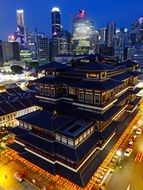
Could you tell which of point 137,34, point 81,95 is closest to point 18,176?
point 81,95

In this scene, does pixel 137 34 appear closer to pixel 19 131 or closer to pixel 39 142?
pixel 19 131

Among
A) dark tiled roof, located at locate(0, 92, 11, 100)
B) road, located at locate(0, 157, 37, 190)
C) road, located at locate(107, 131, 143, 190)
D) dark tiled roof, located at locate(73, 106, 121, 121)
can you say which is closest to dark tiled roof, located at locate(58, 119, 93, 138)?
dark tiled roof, located at locate(73, 106, 121, 121)

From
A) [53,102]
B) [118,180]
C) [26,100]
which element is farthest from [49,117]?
[26,100]

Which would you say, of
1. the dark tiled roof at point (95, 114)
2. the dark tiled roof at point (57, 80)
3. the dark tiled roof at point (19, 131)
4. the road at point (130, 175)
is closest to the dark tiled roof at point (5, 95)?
the dark tiled roof at point (57, 80)

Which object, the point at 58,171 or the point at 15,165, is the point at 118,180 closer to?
the point at 58,171

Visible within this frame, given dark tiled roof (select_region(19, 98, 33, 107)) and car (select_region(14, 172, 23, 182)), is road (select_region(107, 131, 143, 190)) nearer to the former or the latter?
car (select_region(14, 172, 23, 182))

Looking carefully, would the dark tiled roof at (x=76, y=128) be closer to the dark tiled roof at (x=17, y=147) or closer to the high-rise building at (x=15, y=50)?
the dark tiled roof at (x=17, y=147)
